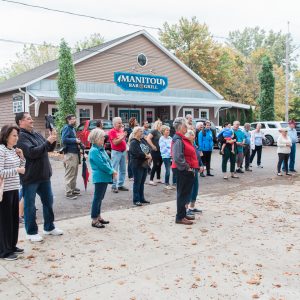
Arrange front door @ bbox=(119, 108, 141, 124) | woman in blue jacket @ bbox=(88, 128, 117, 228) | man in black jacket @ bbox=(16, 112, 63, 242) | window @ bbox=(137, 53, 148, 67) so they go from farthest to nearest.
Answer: window @ bbox=(137, 53, 148, 67) → front door @ bbox=(119, 108, 141, 124) → woman in blue jacket @ bbox=(88, 128, 117, 228) → man in black jacket @ bbox=(16, 112, 63, 242)

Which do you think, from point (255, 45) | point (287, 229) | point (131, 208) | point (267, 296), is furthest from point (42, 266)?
point (255, 45)

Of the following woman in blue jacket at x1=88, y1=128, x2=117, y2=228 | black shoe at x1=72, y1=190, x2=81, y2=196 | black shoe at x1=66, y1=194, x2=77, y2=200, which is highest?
woman in blue jacket at x1=88, y1=128, x2=117, y2=228

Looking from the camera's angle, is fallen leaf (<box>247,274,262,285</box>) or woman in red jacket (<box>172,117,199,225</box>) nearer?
fallen leaf (<box>247,274,262,285</box>)

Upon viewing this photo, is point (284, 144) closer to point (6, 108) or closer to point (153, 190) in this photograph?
point (153, 190)

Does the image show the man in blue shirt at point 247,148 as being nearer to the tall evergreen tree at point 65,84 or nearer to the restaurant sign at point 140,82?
the tall evergreen tree at point 65,84

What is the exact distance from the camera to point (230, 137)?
11.4m

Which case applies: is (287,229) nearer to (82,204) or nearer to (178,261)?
(178,261)

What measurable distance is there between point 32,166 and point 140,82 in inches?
822

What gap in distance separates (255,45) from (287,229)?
3393 inches

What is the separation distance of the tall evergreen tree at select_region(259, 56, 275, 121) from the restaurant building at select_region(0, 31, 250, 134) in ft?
13.8

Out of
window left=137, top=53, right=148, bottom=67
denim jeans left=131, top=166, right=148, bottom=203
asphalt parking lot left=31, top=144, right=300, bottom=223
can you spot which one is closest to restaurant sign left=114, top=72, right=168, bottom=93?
window left=137, top=53, right=148, bottom=67

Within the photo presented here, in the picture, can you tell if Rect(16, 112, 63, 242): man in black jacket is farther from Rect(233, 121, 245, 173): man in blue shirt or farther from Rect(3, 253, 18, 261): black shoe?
Rect(233, 121, 245, 173): man in blue shirt

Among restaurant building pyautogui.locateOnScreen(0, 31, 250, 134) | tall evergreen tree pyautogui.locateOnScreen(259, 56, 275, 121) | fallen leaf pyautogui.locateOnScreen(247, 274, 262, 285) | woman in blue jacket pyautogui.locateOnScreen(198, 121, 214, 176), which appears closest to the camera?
fallen leaf pyautogui.locateOnScreen(247, 274, 262, 285)

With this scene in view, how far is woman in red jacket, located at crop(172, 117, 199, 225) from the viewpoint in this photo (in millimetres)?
6383
